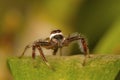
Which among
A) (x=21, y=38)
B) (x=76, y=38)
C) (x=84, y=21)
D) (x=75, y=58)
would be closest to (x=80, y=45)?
(x=76, y=38)

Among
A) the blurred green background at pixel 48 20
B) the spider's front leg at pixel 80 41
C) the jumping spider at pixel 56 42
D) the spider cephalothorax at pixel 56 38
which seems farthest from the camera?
the blurred green background at pixel 48 20

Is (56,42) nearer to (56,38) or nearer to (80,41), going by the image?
(56,38)

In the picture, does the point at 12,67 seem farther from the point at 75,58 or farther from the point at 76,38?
the point at 76,38

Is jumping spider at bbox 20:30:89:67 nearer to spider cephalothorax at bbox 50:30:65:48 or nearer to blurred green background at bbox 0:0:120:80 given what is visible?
spider cephalothorax at bbox 50:30:65:48

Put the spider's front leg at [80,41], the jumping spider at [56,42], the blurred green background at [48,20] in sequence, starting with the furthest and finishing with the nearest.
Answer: the blurred green background at [48,20] → the jumping spider at [56,42] → the spider's front leg at [80,41]

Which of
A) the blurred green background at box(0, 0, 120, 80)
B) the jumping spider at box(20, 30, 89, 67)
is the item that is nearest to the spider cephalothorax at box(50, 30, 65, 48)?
the jumping spider at box(20, 30, 89, 67)

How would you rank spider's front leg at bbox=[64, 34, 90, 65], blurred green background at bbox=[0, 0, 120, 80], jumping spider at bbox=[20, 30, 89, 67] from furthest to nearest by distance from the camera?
blurred green background at bbox=[0, 0, 120, 80] < jumping spider at bbox=[20, 30, 89, 67] < spider's front leg at bbox=[64, 34, 90, 65]

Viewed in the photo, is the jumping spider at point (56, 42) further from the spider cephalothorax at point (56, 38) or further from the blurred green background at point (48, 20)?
the blurred green background at point (48, 20)

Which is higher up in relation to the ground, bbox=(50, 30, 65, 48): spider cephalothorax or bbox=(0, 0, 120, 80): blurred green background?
bbox=(50, 30, 65, 48): spider cephalothorax

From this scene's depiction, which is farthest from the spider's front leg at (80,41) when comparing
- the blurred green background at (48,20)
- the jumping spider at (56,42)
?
the blurred green background at (48,20)
